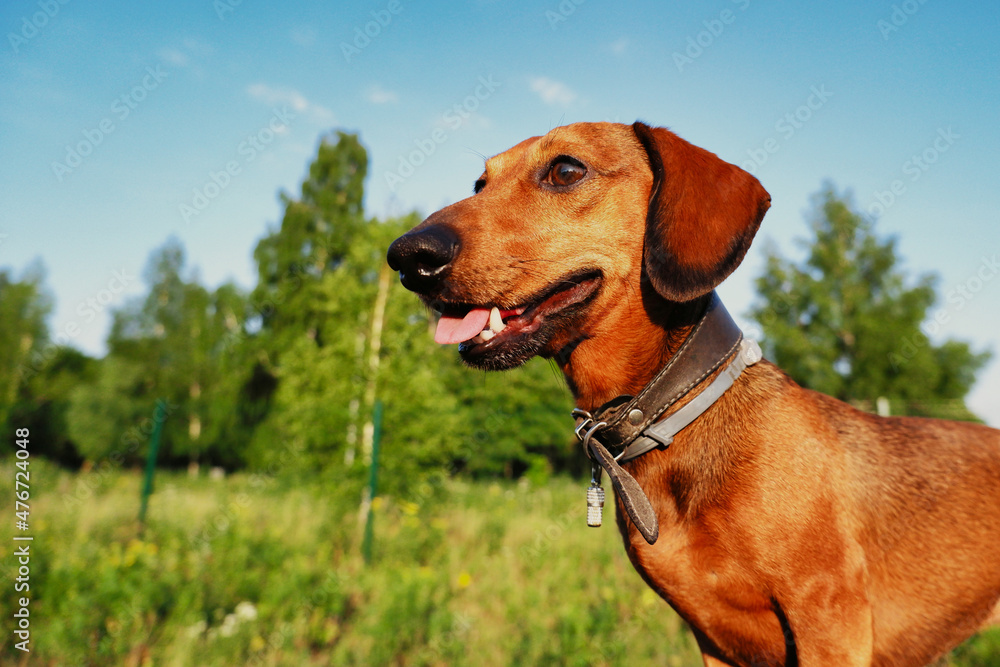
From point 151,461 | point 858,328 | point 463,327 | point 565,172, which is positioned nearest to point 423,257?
point 463,327

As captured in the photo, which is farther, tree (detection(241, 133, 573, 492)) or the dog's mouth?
tree (detection(241, 133, 573, 492))

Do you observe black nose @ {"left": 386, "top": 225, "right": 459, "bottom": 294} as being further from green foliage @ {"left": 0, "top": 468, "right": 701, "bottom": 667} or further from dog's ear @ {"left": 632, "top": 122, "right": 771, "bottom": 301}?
green foliage @ {"left": 0, "top": 468, "right": 701, "bottom": 667}

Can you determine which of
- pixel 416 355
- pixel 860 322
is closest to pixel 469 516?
pixel 416 355

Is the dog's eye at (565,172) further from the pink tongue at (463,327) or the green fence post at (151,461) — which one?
the green fence post at (151,461)

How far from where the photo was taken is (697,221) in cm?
204

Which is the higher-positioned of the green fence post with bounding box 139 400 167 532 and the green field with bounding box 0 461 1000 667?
the green fence post with bounding box 139 400 167 532

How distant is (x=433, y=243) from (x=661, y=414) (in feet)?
3.31

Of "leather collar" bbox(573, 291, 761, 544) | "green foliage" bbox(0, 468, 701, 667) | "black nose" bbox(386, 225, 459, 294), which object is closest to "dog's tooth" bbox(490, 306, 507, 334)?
"black nose" bbox(386, 225, 459, 294)

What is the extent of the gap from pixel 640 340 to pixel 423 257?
2.87 feet

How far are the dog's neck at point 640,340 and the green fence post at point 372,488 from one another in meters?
5.75

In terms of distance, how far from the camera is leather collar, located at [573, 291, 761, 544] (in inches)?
77.6

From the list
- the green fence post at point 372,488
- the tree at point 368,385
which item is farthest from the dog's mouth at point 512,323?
the green fence post at point 372,488

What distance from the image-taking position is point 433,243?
6.55ft

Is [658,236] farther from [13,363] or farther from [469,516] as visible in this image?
[13,363]
